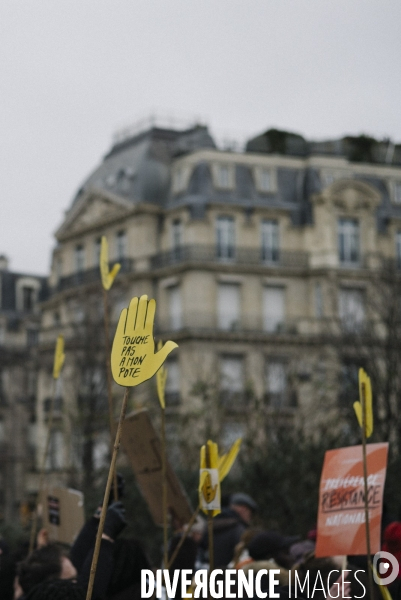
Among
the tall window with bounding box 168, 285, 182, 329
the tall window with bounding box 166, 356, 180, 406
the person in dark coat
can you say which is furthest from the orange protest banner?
the tall window with bounding box 168, 285, 182, 329

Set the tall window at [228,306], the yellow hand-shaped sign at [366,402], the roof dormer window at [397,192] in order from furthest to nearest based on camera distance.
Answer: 1. the roof dormer window at [397,192]
2. the tall window at [228,306]
3. the yellow hand-shaped sign at [366,402]

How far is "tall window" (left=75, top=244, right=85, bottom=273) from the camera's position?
6141 cm

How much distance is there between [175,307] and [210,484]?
4833 cm

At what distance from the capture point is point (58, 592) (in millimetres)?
6039

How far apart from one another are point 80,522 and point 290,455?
11.2 metres

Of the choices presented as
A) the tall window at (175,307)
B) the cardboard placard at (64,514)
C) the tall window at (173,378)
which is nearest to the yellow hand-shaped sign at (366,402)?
the cardboard placard at (64,514)

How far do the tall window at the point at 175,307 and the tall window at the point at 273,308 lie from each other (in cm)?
363

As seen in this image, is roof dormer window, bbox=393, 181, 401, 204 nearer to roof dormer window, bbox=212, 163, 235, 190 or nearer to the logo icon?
roof dormer window, bbox=212, 163, 235, 190

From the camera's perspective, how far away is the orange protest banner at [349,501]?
7.16 m

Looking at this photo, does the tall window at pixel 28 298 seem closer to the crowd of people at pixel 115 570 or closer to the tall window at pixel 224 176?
the tall window at pixel 224 176

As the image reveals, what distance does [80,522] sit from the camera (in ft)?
32.7

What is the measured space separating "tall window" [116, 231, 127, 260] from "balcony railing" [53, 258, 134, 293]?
1.75 feet

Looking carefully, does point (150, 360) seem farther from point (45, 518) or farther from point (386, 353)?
point (386, 353)

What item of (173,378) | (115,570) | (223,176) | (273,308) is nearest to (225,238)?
(223,176)
